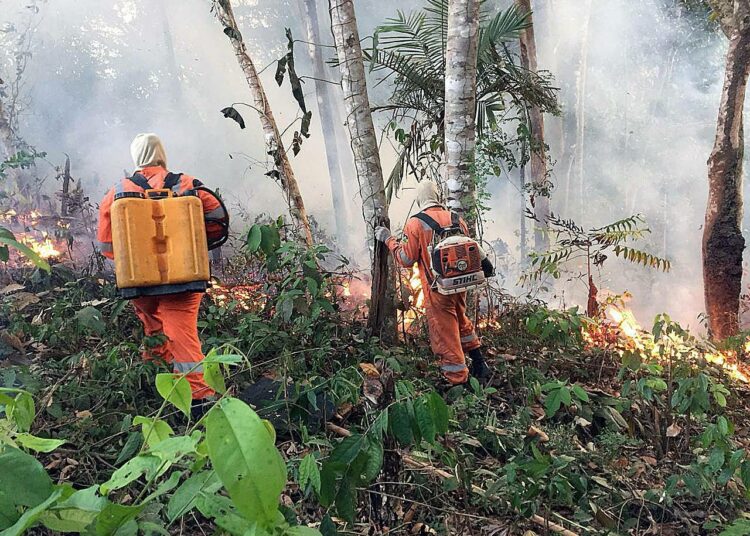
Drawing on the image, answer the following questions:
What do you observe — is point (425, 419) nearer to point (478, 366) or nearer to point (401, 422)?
point (401, 422)

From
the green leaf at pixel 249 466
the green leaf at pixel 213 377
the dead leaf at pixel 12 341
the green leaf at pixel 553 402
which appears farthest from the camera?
the dead leaf at pixel 12 341

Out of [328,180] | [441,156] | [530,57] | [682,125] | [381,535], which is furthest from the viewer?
[682,125]

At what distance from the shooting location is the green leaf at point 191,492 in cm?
81

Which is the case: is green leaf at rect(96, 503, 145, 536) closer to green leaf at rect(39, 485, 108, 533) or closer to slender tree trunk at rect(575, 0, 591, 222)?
green leaf at rect(39, 485, 108, 533)

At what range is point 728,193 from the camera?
7012 millimetres

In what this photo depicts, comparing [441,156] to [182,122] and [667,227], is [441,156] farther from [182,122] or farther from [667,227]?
[667,227]

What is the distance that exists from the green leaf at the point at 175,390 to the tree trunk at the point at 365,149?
3557mm

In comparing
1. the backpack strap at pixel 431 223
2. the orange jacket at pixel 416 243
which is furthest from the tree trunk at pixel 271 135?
the backpack strap at pixel 431 223

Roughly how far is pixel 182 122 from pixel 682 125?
21978 mm

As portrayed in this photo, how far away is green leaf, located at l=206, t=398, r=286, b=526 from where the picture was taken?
595mm

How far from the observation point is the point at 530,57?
34.4ft

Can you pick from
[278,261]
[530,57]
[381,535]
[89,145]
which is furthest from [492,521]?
[89,145]

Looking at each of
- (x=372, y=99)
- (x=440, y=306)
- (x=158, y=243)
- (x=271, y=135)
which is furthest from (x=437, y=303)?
(x=372, y=99)

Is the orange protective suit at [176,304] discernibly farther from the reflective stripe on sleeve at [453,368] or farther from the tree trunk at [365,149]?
the reflective stripe on sleeve at [453,368]
